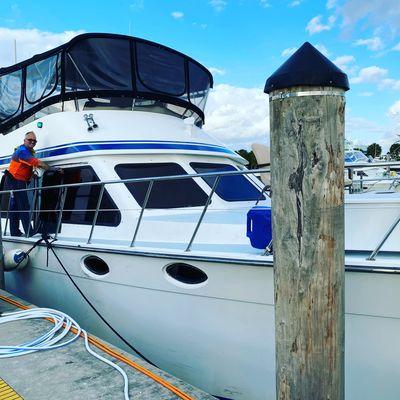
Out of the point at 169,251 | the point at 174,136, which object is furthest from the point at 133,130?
the point at 169,251

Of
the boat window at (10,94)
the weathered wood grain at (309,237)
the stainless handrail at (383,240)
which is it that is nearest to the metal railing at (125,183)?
the stainless handrail at (383,240)

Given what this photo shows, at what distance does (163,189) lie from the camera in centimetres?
471

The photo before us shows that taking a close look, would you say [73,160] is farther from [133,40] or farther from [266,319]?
[266,319]

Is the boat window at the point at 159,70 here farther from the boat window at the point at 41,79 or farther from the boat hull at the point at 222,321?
the boat hull at the point at 222,321

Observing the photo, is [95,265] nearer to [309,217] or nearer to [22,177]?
[22,177]

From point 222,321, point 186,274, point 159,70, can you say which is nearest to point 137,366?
point 222,321

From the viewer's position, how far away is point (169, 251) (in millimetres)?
3441

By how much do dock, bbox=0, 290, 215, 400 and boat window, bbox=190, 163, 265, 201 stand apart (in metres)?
2.24

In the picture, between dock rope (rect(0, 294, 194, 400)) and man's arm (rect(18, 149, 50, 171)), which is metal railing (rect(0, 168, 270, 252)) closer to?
man's arm (rect(18, 149, 50, 171))

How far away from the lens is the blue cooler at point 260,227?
2.99 m

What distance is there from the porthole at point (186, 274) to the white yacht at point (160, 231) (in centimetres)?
1

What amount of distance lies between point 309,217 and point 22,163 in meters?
4.15

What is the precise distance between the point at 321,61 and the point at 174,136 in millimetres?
3616

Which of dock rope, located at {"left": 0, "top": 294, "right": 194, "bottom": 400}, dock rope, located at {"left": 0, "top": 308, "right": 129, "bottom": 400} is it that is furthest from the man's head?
dock rope, located at {"left": 0, "top": 294, "right": 194, "bottom": 400}
